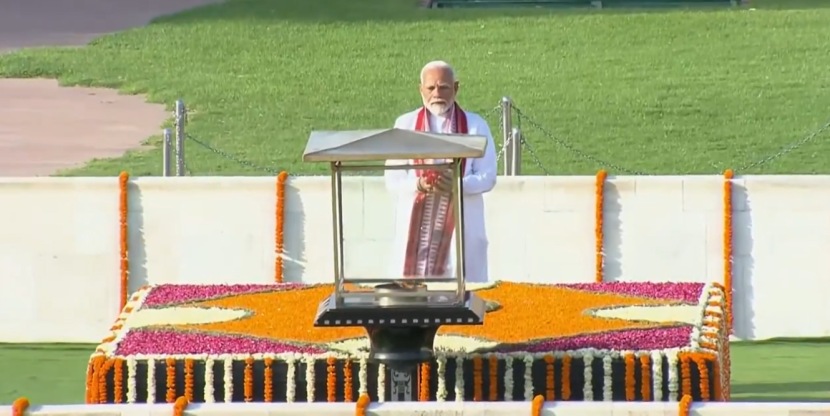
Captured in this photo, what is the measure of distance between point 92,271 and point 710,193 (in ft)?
11.3

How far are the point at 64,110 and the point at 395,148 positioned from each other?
14072mm

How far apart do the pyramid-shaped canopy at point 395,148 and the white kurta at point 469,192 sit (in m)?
1.45

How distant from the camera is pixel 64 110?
20.2m

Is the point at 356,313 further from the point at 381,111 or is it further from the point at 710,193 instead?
the point at 381,111

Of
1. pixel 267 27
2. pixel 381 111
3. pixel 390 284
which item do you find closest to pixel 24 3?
pixel 267 27

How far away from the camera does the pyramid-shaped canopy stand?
6586mm

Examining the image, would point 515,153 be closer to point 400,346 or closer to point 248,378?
point 248,378

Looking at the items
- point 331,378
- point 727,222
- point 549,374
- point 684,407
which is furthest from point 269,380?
point 727,222

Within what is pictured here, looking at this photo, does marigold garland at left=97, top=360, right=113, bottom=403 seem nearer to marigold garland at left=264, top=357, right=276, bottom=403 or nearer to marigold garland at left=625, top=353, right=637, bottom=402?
marigold garland at left=264, top=357, right=276, bottom=403

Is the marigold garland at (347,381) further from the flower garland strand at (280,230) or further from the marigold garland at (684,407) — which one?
the flower garland strand at (280,230)

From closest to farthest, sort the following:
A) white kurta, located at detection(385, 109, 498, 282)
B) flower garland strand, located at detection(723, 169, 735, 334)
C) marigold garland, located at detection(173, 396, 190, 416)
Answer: marigold garland, located at detection(173, 396, 190, 416), white kurta, located at detection(385, 109, 498, 282), flower garland strand, located at detection(723, 169, 735, 334)

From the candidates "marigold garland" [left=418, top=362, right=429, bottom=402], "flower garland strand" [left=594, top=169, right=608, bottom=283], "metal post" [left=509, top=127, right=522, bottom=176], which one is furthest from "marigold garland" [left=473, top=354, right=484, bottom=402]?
"metal post" [left=509, top=127, right=522, bottom=176]

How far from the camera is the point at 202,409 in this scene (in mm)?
5980

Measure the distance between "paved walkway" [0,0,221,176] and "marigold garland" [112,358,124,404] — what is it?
1013cm
